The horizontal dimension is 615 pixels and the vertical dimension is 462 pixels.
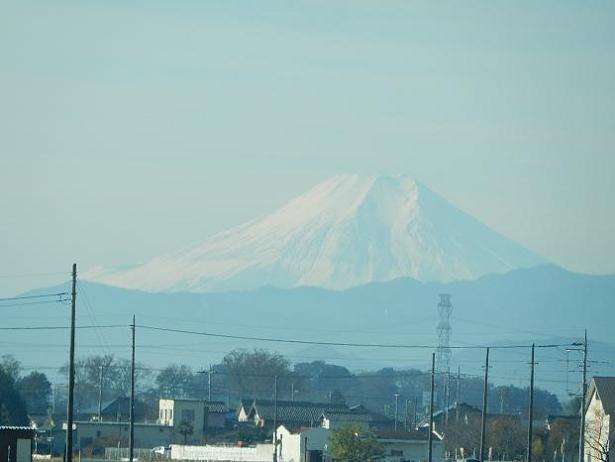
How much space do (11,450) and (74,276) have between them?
6.75 metres

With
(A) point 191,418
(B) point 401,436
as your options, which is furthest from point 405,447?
(A) point 191,418

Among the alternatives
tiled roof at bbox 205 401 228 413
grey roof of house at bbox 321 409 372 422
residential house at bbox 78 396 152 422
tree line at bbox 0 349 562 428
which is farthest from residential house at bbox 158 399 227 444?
tree line at bbox 0 349 562 428

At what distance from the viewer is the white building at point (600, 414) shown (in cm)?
7888

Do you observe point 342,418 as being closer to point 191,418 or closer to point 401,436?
point 191,418

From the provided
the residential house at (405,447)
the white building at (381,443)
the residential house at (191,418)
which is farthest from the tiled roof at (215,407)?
the residential house at (405,447)

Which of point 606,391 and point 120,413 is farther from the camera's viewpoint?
point 120,413

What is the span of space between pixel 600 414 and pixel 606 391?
171 cm

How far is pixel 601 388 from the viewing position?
8456 cm

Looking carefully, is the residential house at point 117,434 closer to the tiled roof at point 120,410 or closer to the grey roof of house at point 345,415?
the grey roof of house at point 345,415

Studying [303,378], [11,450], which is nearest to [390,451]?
[11,450]

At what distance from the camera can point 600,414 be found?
83.0 metres

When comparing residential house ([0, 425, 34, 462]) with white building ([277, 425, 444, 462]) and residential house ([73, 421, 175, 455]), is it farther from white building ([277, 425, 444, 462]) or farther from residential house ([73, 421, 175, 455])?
residential house ([73, 421, 175, 455])

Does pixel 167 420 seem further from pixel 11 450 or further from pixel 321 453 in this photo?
pixel 11 450

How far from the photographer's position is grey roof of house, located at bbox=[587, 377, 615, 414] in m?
82.6
